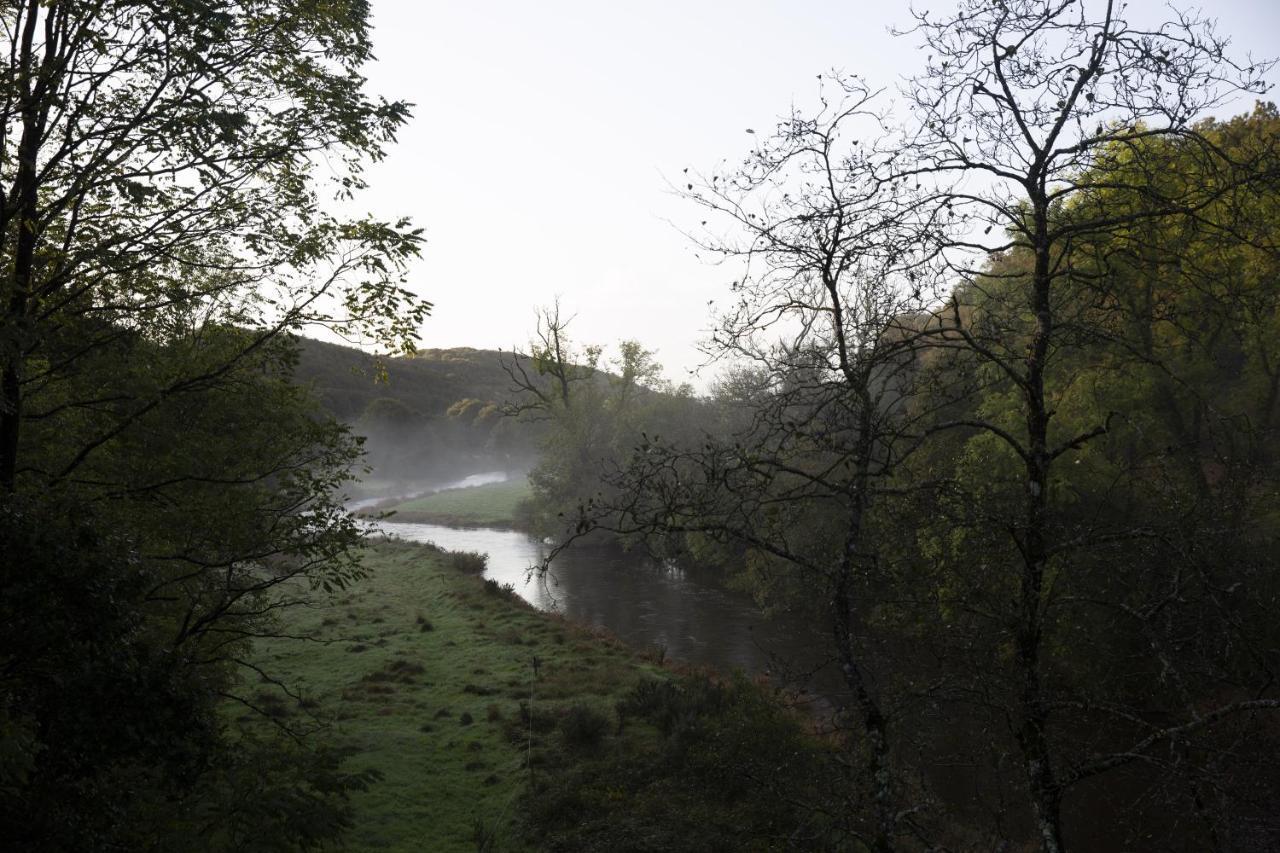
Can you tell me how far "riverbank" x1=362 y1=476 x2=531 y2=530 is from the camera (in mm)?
55219

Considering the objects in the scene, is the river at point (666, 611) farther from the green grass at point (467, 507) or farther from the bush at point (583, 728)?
the green grass at point (467, 507)

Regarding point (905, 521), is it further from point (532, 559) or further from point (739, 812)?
point (532, 559)

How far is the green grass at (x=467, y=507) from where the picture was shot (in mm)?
56125

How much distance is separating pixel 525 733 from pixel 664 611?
1410 centimetres

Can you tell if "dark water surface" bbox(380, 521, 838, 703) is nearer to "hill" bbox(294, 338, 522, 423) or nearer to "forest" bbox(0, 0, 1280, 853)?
"forest" bbox(0, 0, 1280, 853)

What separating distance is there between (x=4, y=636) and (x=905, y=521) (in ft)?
20.5

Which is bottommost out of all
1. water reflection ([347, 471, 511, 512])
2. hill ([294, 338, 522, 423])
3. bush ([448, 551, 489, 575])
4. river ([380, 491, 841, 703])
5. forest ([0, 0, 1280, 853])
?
river ([380, 491, 841, 703])

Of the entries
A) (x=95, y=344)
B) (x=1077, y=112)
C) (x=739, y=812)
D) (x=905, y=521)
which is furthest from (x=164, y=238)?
(x=739, y=812)

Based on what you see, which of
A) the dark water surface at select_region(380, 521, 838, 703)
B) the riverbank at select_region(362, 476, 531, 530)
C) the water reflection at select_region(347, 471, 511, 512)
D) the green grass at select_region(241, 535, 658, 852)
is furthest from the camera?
the water reflection at select_region(347, 471, 511, 512)

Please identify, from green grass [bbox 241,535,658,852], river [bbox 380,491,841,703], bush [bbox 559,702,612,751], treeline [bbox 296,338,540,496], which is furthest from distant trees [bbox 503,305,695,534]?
treeline [bbox 296,338,540,496]

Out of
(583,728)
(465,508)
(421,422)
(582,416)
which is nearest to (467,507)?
(465,508)

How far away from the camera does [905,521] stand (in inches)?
247

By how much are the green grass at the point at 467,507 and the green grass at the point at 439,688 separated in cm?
2487

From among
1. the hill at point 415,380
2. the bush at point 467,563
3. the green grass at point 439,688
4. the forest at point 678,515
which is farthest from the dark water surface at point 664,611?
the hill at point 415,380
